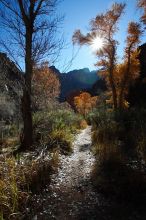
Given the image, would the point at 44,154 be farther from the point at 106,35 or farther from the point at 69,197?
the point at 106,35

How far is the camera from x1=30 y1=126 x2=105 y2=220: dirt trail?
197 inches

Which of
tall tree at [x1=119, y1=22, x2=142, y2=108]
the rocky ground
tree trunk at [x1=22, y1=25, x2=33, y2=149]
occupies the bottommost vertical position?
the rocky ground

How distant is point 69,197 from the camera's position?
19.1ft

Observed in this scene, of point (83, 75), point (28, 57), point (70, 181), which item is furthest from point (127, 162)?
point (83, 75)

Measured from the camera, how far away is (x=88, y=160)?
9.00 meters

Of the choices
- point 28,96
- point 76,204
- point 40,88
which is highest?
point 40,88

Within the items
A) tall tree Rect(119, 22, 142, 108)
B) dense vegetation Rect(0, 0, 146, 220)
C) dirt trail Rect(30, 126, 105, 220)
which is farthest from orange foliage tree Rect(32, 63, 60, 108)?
tall tree Rect(119, 22, 142, 108)

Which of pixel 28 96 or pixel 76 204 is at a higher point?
pixel 28 96

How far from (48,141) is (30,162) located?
3419mm

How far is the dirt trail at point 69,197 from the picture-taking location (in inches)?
197

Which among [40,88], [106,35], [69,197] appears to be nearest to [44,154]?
[69,197]

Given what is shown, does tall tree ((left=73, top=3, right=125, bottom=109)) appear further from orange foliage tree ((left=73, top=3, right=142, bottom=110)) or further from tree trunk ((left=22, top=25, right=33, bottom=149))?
tree trunk ((left=22, top=25, right=33, bottom=149))

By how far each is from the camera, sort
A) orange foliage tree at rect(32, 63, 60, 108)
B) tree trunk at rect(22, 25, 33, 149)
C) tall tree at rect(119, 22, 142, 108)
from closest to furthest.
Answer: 1. tree trunk at rect(22, 25, 33, 149)
2. orange foliage tree at rect(32, 63, 60, 108)
3. tall tree at rect(119, 22, 142, 108)

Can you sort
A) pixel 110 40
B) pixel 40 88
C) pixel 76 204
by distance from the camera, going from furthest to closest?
pixel 110 40
pixel 40 88
pixel 76 204
